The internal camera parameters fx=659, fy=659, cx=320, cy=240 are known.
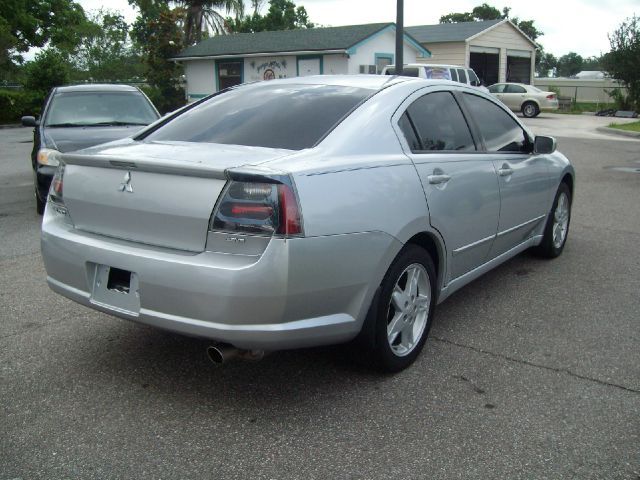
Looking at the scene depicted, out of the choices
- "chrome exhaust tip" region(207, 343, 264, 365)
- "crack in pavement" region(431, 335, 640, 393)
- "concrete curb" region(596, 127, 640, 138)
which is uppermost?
"chrome exhaust tip" region(207, 343, 264, 365)

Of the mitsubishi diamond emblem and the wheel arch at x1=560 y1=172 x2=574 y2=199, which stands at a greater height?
the mitsubishi diamond emblem

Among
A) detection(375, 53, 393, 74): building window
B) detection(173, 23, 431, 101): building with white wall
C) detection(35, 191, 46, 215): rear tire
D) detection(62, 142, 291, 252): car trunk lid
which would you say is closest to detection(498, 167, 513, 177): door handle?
detection(62, 142, 291, 252): car trunk lid

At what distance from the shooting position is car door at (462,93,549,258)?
4.62 metres

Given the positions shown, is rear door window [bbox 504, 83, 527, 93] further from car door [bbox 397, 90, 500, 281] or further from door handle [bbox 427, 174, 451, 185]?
door handle [bbox 427, 174, 451, 185]

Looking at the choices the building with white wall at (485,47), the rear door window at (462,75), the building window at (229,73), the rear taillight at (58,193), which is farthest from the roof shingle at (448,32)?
the rear taillight at (58,193)

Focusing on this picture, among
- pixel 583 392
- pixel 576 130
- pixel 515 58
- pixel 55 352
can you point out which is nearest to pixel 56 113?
pixel 55 352

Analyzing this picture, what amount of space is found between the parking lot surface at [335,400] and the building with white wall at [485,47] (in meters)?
32.3

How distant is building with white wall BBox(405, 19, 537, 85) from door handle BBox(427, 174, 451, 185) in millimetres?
32817

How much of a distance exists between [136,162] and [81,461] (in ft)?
4.51

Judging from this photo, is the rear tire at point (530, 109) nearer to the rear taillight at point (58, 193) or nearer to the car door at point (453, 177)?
the car door at point (453, 177)

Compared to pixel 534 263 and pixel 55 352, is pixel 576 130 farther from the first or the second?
pixel 55 352

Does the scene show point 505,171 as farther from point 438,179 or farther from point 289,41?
point 289,41

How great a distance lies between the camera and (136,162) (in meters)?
3.18

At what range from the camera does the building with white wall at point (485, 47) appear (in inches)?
1387
